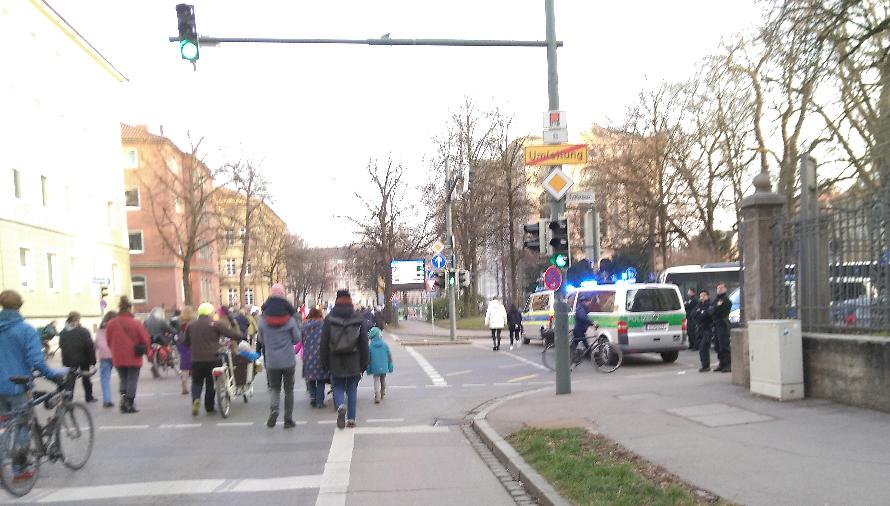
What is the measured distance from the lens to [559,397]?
460 inches

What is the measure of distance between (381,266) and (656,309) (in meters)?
37.6

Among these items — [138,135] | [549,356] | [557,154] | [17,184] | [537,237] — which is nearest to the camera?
[557,154]

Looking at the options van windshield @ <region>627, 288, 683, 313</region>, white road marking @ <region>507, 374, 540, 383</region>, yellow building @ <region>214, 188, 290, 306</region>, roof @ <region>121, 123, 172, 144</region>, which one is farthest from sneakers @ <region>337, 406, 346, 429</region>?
roof @ <region>121, 123, 172, 144</region>

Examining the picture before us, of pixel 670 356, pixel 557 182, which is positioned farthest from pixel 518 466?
pixel 670 356

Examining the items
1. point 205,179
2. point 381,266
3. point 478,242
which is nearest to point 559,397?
point 478,242

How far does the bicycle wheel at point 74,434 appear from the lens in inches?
281

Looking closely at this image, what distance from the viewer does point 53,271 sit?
3509 centimetres

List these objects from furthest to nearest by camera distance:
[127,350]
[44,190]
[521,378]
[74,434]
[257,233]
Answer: [257,233]
[44,190]
[521,378]
[127,350]
[74,434]

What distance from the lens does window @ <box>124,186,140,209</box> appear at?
6131 cm

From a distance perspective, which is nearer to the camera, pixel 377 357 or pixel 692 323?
pixel 377 357

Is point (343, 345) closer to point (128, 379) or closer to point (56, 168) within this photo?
point (128, 379)

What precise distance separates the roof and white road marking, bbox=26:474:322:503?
188 feet

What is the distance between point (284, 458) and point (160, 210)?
55491mm

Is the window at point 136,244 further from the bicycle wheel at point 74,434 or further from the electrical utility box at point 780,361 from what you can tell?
the electrical utility box at point 780,361
